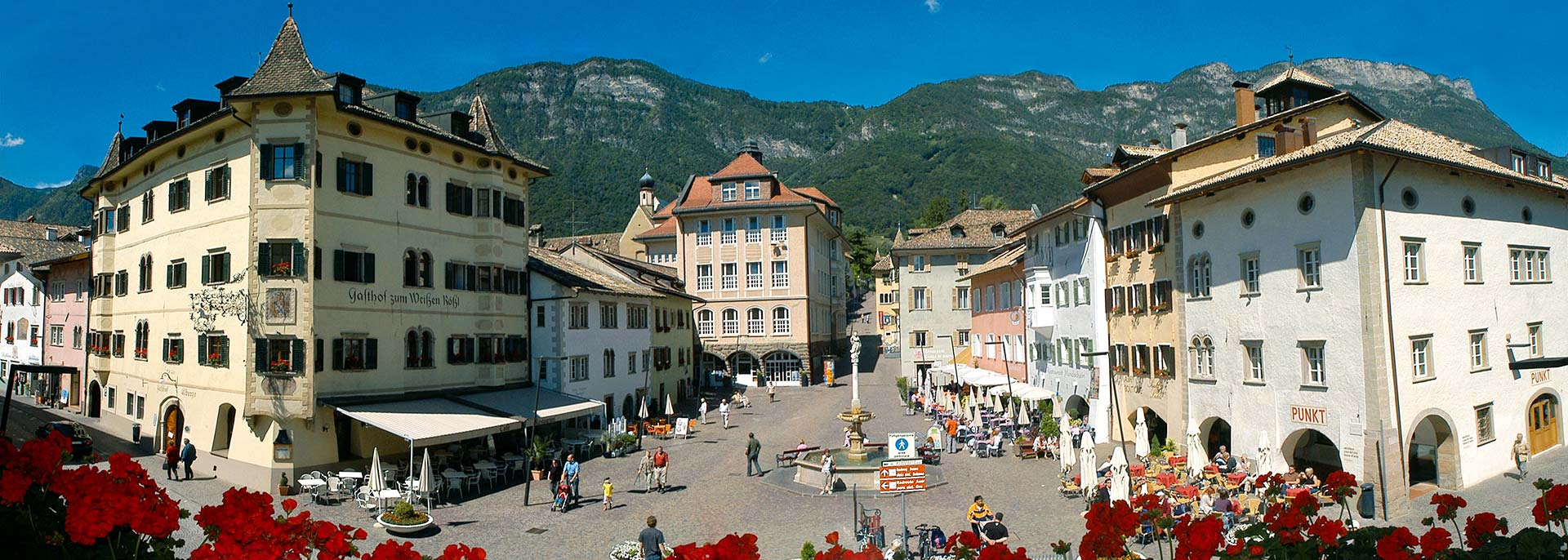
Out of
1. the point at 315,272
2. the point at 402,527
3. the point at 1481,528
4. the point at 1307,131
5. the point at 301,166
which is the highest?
the point at 1307,131

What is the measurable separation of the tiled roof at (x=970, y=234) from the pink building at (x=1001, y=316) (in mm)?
6074

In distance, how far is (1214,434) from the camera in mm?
30234

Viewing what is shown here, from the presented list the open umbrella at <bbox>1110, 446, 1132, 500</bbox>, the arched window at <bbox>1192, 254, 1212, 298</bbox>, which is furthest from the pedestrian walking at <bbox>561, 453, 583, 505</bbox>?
the arched window at <bbox>1192, 254, 1212, 298</bbox>

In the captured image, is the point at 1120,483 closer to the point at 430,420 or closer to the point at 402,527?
the point at 402,527

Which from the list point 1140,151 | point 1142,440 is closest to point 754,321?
point 1140,151

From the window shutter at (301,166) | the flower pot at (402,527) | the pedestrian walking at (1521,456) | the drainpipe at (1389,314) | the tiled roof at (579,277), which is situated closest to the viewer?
the flower pot at (402,527)

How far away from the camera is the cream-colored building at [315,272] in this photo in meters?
27.1

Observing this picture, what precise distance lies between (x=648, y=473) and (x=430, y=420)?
21.4ft

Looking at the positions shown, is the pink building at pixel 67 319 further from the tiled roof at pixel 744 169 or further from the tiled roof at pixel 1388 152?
the tiled roof at pixel 1388 152

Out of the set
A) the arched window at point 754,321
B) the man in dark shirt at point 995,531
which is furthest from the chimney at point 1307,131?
the arched window at point 754,321

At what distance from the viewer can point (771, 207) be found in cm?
6325

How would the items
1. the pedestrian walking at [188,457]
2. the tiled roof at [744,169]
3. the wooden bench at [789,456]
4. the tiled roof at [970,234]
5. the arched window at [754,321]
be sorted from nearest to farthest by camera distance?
the pedestrian walking at [188,457] → the wooden bench at [789,456] → the tiled roof at [970,234] → the arched window at [754,321] → the tiled roof at [744,169]

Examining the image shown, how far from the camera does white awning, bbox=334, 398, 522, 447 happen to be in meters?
25.9

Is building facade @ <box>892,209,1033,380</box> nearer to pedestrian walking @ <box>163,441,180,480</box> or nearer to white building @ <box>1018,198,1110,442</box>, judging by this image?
white building @ <box>1018,198,1110,442</box>
